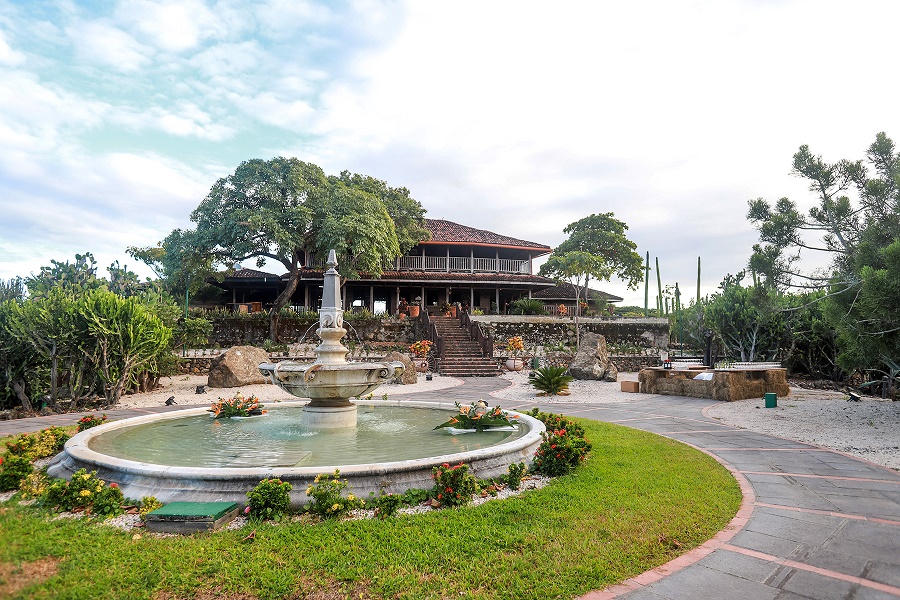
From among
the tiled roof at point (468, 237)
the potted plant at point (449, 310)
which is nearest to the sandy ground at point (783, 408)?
the potted plant at point (449, 310)

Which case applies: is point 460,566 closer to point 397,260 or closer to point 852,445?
point 852,445

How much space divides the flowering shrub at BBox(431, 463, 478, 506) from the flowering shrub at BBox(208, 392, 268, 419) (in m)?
5.98

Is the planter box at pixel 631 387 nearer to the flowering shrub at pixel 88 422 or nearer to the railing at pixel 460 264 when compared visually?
the flowering shrub at pixel 88 422

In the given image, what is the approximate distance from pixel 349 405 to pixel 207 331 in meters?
12.5

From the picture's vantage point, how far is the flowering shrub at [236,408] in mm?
9316

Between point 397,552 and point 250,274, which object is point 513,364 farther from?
point 250,274

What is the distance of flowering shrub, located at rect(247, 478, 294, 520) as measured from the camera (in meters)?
4.24

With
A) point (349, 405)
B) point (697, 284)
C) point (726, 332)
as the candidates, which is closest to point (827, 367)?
point (726, 332)

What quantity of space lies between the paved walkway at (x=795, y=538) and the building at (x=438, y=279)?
24753 mm

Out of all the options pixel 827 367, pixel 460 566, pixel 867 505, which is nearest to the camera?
pixel 460 566

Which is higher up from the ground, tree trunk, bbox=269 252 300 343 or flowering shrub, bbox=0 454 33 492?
tree trunk, bbox=269 252 300 343

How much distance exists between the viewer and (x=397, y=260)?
33.2 m

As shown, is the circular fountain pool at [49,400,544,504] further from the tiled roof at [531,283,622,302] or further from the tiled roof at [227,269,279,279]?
the tiled roof at [531,283,622,302]

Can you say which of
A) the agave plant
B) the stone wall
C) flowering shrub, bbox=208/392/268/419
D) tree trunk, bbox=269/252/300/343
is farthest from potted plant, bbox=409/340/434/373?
flowering shrub, bbox=208/392/268/419
